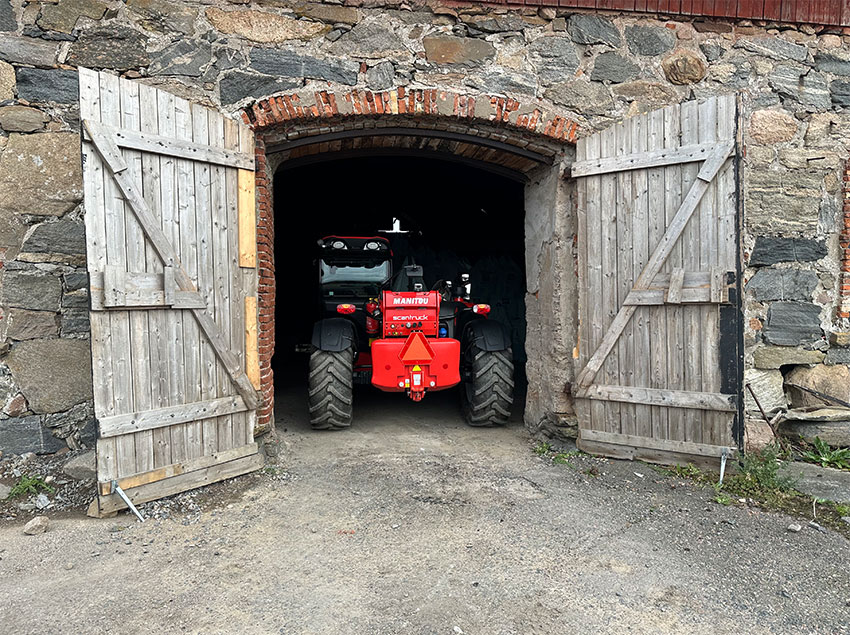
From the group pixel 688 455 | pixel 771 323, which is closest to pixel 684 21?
pixel 771 323

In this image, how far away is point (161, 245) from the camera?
3.30 metres

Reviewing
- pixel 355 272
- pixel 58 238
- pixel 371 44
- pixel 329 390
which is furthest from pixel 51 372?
pixel 355 272

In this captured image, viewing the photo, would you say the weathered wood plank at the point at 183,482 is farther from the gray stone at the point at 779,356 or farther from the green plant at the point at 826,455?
the green plant at the point at 826,455

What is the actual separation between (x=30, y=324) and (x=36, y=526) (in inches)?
52.0

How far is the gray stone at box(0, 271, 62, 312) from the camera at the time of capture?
3.52 metres

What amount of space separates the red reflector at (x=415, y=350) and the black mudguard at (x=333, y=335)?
22.2 inches

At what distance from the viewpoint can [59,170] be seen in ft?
11.7

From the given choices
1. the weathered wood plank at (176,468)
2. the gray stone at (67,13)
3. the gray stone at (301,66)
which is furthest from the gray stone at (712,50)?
the weathered wood plank at (176,468)

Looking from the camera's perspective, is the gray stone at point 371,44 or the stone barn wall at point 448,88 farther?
the gray stone at point 371,44

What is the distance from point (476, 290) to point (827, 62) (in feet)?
20.0

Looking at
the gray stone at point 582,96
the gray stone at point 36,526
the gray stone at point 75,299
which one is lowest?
the gray stone at point 36,526

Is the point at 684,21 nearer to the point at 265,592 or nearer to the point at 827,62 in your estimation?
the point at 827,62

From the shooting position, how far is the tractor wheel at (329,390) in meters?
4.71

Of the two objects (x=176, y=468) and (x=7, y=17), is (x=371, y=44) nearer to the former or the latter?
(x=7, y=17)
